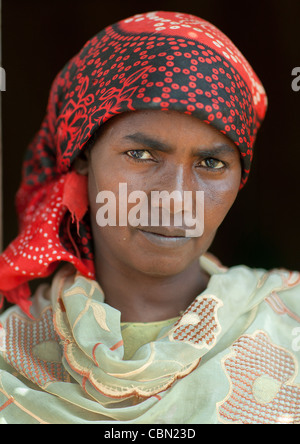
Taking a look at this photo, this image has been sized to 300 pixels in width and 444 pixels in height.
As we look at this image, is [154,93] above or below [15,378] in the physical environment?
above

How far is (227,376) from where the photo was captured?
1552 mm

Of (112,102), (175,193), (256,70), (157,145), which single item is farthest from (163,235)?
(256,70)

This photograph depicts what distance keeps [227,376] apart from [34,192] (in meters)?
0.86

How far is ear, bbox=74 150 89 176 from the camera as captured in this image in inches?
69.8

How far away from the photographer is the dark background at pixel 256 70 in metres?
2.87

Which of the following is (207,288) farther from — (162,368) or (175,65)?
(175,65)

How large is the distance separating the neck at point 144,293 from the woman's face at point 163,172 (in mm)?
96

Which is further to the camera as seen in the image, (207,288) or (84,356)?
(207,288)

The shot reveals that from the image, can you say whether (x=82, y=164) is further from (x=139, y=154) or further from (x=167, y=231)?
(x=167, y=231)

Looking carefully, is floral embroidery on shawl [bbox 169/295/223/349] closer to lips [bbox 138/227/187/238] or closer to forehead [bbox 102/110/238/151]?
lips [bbox 138/227/187/238]

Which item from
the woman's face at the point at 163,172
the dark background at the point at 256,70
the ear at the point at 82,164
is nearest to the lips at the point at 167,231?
the woman's face at the point at 163,172

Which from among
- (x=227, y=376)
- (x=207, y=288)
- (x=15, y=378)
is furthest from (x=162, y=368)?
(x=15, y=378)
